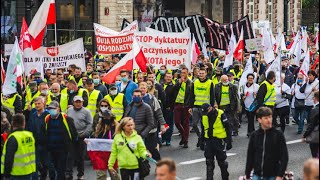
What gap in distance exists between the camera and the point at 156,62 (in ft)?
78.4

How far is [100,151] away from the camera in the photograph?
610 inches

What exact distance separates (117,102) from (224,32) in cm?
1180

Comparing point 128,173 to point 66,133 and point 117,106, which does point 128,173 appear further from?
point 117,106

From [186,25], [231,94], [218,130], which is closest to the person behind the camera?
[218,130]

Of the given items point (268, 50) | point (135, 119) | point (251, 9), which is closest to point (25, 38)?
point (135, 119)

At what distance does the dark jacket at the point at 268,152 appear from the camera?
1257 cm

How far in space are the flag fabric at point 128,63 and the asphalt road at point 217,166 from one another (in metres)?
1.75

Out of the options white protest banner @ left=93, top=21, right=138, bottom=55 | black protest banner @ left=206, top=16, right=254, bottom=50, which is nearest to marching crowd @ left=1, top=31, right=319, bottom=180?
white protest banner @ left=93, top=21, right=138, bottom=55

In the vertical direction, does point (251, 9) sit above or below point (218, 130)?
above

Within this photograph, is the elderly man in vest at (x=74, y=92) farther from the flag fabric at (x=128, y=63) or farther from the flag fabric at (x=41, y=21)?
the flag fabric at (x=41, y=21)

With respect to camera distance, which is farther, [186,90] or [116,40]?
[116,40]

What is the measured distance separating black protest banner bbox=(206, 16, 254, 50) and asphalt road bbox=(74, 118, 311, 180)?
263 inches

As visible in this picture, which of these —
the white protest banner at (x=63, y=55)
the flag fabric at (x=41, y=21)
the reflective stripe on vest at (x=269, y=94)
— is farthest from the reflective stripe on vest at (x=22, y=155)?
the reflective stripe on vest at (x=269, y=94)

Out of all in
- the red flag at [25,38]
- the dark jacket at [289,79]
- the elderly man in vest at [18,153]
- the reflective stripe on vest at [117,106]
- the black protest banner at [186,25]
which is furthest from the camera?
the black protest banner at [186,25]
